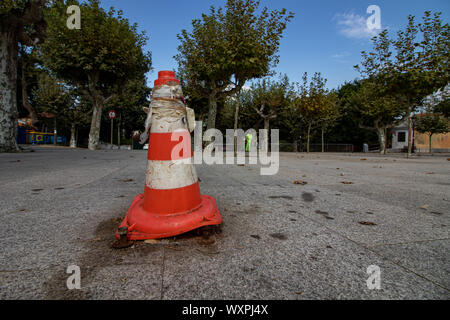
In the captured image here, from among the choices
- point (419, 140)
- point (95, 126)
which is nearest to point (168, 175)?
point (95, 126)

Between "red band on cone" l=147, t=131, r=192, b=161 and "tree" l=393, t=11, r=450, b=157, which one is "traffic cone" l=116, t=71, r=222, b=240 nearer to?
"red band on cone" l=147, t=131, r=192, b=161

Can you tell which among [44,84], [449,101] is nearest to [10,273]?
[44,84]

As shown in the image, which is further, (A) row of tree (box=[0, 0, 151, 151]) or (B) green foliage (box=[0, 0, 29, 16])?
(A) row of tree (box=[0, 0, 151, 151])

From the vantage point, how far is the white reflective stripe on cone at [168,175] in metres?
1.72

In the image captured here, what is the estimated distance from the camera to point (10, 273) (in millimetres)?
1117

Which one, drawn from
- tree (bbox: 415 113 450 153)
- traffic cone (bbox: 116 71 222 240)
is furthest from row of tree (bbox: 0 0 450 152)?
traffic cone (bbox: 116 71 222 240)

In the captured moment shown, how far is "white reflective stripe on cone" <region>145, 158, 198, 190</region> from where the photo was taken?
5.65 feet

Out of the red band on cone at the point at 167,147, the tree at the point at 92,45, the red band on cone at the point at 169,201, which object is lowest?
the red band on cone at the point at 169,201

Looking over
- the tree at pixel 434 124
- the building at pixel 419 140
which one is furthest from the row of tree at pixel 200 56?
the building at pixel 419 140

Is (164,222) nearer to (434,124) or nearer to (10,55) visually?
(10,55)

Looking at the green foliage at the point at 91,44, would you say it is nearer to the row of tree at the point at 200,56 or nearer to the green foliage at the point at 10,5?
the row of tree at the point at 200,56

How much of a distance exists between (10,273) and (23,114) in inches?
1517
